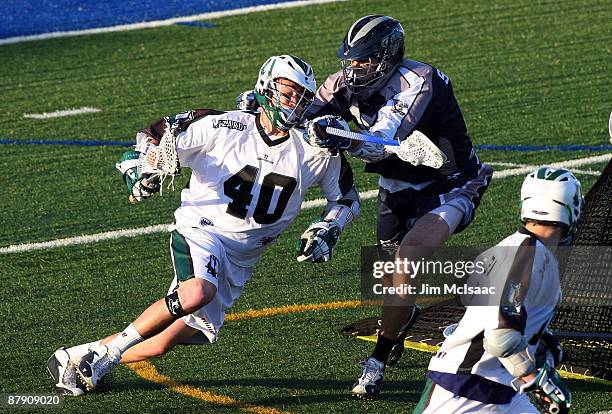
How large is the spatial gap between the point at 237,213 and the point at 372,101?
112 cm

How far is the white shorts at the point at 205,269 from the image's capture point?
267 inches

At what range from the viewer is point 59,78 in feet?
47.1

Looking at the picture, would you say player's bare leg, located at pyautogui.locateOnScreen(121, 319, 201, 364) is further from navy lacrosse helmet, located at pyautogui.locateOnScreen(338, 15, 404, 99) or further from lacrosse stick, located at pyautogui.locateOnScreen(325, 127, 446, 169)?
navy lacrosse helmet, located at pyautogui.locateOnScreen(338, 15, 404, 99)

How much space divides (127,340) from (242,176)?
992 millimetres

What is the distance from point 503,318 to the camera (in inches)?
202

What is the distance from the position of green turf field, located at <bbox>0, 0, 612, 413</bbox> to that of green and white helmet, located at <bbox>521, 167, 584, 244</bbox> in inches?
66.0

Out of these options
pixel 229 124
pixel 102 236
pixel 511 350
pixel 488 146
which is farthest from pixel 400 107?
pixel 488 146

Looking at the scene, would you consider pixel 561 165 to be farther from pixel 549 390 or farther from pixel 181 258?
pixel 549 390

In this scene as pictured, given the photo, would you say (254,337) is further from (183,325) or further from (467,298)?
(467,298)

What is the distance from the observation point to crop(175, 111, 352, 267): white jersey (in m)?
6.98

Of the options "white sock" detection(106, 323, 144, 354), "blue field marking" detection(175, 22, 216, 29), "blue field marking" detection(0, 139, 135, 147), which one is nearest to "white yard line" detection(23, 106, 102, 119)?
"blue field marking" detection(0, 139, 135, 147)

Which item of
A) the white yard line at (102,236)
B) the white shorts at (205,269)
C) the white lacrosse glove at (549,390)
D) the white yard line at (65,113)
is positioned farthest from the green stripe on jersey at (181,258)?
the white yard line at (65,113)

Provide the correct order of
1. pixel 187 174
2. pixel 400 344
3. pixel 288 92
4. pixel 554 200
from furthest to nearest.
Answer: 1. pixel 187 174
2. pixel 400 344
3. pixel 288 92
4. pixel 554 200

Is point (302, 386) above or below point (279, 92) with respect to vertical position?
below
